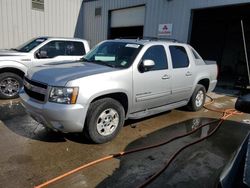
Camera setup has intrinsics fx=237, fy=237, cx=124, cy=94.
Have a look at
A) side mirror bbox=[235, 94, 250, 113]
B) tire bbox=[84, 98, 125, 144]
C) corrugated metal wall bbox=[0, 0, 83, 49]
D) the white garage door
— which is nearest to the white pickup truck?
tire bbox=[84, 98, 125, 144]

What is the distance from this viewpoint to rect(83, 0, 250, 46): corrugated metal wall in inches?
392

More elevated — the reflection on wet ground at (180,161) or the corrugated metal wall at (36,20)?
the corrugated metal wall at (36,20)

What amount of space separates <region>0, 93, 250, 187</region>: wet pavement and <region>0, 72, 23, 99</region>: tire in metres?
1.36

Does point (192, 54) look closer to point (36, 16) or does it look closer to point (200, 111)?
point (200, 111)

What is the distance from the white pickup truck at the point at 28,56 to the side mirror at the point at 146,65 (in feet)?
12.2

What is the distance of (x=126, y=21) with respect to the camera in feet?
45.0

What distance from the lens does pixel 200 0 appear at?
379 inches

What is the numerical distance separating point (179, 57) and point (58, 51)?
3.93m

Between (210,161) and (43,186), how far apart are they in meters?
2.59

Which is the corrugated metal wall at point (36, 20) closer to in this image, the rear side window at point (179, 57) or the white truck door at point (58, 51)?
the white truck door at point (58, 51)

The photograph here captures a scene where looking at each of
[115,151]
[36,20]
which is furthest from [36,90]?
[36,20]

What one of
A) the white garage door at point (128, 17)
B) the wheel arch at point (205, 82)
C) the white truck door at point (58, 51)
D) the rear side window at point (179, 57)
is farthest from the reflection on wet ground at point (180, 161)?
the white garage door at point (128, 17)

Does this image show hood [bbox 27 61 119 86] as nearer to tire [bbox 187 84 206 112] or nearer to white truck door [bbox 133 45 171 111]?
white truck door [bbox 133 45 171 111]

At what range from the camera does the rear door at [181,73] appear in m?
5.46
